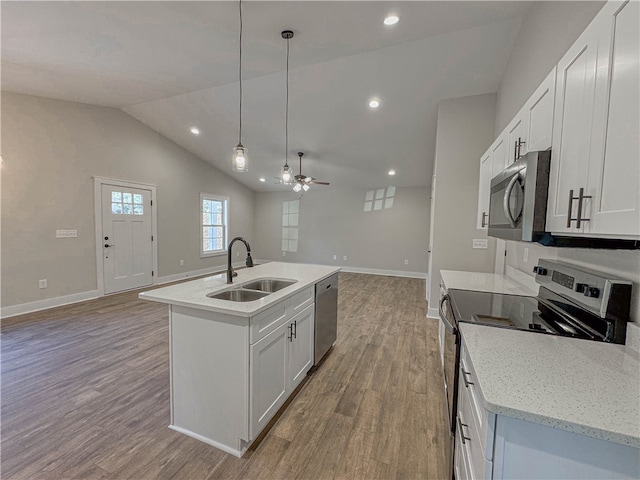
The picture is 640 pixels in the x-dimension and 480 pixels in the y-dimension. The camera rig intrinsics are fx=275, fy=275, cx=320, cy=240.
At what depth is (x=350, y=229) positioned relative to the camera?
7781mm

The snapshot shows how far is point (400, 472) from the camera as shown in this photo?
1561 millimetres

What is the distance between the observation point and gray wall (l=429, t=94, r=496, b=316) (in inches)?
145

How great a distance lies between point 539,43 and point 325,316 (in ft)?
9.72

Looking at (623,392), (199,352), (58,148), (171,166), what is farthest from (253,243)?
(623,392)

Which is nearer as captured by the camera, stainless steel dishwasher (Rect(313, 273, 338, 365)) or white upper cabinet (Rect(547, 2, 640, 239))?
white upper cabinet (Rect(547, 2, 640, 239))

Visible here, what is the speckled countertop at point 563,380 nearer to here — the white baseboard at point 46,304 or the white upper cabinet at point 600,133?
the white upper cabinet at point 600,133

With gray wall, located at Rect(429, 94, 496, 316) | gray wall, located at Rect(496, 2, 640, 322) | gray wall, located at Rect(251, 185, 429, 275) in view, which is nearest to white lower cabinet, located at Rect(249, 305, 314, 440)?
gray wall, located at Rect(496, 2, 640, 322)

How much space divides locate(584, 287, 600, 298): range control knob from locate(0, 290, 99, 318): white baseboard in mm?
5990

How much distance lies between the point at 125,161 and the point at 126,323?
9.99 feet

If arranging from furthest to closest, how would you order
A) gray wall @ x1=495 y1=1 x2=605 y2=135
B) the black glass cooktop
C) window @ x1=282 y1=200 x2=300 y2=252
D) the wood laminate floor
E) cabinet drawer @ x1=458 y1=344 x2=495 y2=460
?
window @ x1=282 y1=200 x2=300 y2=252, gray wall @ x1=495 y1=1 x2=605 y2=135, the wood laminate floor, the black glass cooktop, cabinet drawer @ x1=458 y1=344 x2=495 y2=460

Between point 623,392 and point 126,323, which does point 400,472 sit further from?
point 126,323

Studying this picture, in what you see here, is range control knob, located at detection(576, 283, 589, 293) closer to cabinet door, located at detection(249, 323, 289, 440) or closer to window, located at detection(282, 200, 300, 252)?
cabinet door, located at detection(249, 323, 289, 440)

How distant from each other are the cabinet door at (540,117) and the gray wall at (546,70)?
0.59 m

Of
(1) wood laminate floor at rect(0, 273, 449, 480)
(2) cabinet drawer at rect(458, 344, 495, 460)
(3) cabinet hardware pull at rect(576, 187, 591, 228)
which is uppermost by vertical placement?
(3) cabinet hardware pull at rect(576, 187, 591, 228)
